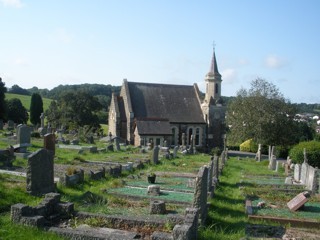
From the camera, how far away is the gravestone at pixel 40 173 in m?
11.9

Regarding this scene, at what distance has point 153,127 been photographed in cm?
4431

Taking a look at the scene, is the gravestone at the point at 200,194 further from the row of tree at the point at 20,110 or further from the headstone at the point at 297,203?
the row of tree at the point at 20,110

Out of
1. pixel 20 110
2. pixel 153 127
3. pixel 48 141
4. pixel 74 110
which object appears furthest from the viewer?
pixel 20 110

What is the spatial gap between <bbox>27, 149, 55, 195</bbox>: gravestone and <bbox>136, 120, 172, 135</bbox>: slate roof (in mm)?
30280

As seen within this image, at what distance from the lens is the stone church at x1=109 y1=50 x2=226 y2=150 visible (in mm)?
46938

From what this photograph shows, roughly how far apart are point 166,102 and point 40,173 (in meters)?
38.6

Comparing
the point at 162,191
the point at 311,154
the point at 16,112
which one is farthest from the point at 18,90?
the point at 162,191

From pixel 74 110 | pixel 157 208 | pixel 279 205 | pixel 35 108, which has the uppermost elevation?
pixel 35 108

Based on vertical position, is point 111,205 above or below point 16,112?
below

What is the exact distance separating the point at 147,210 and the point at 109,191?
2929mm

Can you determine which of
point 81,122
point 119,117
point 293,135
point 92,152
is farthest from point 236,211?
point 81,122

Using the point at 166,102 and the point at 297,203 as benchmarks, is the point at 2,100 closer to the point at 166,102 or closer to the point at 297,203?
the point at 166,102

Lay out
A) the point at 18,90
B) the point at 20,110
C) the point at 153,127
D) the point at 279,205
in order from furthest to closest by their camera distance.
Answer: the point at 18,90 < the point at 20,110 < the point at 153,127 < the point at 279,205

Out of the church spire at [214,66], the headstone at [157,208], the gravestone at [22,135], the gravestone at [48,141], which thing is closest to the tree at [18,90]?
the church spire at [214,66]
